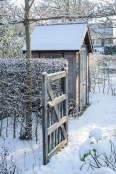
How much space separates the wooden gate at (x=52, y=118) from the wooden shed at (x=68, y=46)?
3011 millimetres

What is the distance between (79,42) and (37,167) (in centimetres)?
542

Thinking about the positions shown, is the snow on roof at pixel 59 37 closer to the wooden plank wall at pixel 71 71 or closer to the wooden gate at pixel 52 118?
the wooden plank wall at pixel 71 71

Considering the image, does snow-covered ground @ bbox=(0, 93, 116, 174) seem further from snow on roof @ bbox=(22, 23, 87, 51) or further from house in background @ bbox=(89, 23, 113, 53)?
house in background @ bbox=(89, 23, 113, 53)

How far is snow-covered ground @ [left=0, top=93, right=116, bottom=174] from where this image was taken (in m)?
4.18

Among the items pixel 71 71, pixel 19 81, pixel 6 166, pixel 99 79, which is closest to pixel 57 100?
pixel 19 81

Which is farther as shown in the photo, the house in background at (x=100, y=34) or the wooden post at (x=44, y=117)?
the house in background at (x=100, y=34)

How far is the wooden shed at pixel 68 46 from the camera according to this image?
8.34 metres

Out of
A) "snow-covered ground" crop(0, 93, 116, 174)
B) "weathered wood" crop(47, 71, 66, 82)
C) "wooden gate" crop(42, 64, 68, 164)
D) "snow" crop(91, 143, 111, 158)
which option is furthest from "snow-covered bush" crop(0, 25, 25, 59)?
"snow" crop(91, 143, 111, 158)

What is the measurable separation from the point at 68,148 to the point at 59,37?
5.28m

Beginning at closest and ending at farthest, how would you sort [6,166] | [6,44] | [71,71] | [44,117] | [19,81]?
1. [6,166]
2. [44,117]
3. [19,81]
4. [71,71]
5. [6,44]

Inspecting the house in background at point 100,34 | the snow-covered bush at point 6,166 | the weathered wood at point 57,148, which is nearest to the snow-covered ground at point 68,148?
the weathered wood at point 57,148

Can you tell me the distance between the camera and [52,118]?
15.4 ft

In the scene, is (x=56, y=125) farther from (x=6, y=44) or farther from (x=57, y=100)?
(x=6, y=44)

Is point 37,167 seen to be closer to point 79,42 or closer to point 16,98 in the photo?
point 16,98
